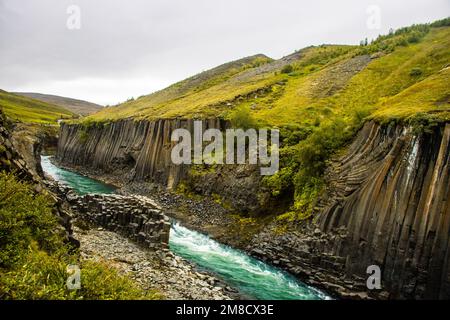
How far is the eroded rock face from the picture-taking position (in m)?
20.7

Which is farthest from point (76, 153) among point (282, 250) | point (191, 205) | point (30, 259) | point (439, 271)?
point (439, 271)

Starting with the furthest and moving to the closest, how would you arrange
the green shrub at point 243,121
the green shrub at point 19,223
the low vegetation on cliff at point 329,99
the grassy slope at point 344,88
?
1. the green shrub at point 243,121
2. the grassy slope at point 344,88
3. the low vegetation on cliff at point 329,99
4. the green shrub at point 19,223

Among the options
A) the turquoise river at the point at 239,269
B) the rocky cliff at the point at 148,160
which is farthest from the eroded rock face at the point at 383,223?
the rocky cliff at the point at 148,160

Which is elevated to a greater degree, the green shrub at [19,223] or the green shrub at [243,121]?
the green shrub at [243,121]

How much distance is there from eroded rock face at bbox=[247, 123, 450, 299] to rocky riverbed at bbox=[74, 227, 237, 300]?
762 cm

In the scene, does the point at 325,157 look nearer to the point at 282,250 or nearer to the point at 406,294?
the point at 282,250

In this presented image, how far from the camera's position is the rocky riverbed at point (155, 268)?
21.7 m

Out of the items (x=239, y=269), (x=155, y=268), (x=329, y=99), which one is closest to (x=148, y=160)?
(x=329, y=99)

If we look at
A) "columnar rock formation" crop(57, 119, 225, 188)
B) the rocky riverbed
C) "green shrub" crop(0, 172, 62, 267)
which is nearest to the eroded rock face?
the rocky riverbed

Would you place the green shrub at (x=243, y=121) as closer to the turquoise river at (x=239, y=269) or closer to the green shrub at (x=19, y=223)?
the turquoise river at (x=239, y=269)

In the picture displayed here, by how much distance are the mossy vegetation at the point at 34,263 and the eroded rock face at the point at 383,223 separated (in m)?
14.0

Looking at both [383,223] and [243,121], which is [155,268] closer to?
[383,223]

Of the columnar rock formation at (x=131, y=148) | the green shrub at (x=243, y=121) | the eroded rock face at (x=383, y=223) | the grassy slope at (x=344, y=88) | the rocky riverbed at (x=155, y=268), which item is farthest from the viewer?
the columnar rock formation at (x=131, y=148)

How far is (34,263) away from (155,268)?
10549 mm
